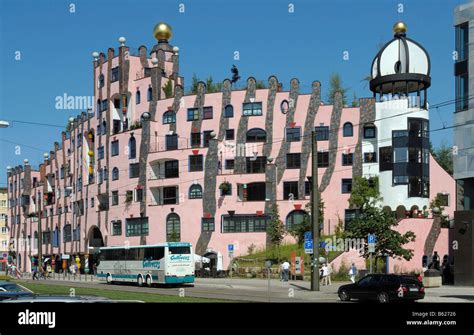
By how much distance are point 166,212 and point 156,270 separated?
87.7ft

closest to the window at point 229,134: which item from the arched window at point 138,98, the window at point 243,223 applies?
the window at point 243,223

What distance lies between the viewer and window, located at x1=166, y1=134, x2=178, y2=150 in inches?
2840

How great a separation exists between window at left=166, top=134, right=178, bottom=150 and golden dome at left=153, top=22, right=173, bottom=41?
1565 centimetres

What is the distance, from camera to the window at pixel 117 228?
74.9 metres

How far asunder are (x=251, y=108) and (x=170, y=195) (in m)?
13.1

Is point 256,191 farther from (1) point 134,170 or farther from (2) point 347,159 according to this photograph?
(1) point 134,170

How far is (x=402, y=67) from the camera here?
2463 inches

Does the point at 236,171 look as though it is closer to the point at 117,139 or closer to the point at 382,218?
the point at 117,139

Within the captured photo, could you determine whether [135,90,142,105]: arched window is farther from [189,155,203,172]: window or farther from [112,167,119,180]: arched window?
[189,155,203,172]: window

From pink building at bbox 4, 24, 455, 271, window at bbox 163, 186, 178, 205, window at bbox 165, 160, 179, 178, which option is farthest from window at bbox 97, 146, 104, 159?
window at bbox 163, 186, 178, 205

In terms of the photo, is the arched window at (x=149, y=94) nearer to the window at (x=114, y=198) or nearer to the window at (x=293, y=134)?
the window at (x=114, y=198)

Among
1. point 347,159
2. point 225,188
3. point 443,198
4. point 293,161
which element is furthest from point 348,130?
point 225,188

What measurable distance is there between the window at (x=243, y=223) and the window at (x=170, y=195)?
6944 mm
